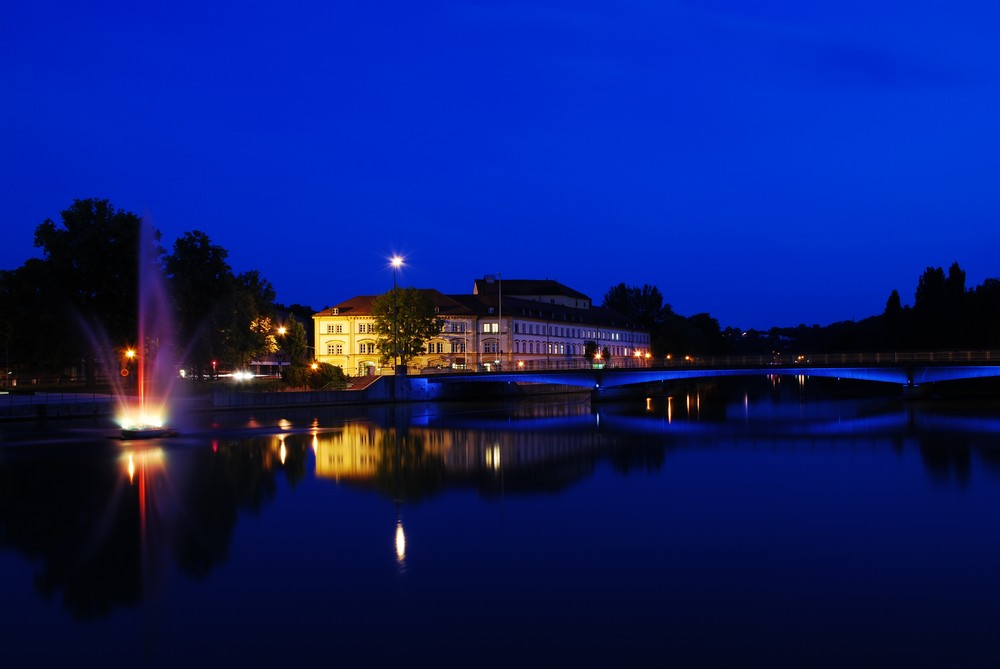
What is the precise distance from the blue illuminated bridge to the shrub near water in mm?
12479

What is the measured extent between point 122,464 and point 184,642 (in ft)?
68.2

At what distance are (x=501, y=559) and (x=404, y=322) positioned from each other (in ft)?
245

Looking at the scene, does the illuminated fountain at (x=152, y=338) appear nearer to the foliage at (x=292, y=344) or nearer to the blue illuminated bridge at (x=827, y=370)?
the foliage at (x=292, y=344)

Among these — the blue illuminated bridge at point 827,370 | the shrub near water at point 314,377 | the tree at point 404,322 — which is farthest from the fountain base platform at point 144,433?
the tree at point 404,322

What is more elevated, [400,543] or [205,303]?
[205,303]

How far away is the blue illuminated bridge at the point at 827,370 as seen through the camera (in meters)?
67.1

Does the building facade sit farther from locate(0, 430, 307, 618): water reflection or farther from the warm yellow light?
the warm yellow light

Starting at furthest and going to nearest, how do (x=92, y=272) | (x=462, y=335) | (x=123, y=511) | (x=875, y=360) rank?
(x=462, y=335) → (x=875, y=360) → (x=92, y=272) → (x=123, y=511)

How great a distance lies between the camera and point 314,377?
74750mm

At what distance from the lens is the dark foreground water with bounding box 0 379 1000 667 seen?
36.1 feet

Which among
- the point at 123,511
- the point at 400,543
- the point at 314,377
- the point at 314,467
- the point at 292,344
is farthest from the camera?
the point at 292,344

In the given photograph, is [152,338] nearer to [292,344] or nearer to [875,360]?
[292,344]

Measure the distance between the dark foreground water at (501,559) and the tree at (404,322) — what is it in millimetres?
55844

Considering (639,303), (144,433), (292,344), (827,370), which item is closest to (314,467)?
(144,433)
